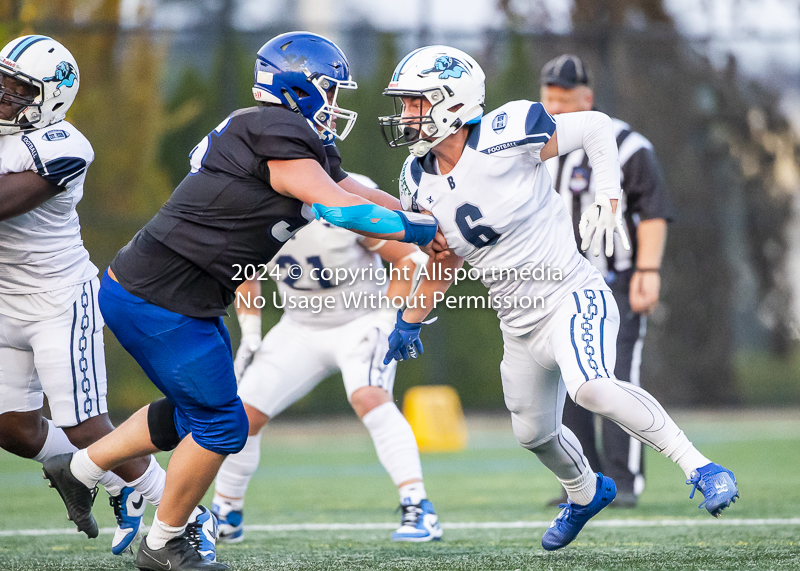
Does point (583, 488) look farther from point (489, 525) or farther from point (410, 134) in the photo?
point (410, 134)

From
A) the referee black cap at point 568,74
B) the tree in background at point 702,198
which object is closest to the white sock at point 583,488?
the referee black cap at point 568,74

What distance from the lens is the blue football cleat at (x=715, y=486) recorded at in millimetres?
3010

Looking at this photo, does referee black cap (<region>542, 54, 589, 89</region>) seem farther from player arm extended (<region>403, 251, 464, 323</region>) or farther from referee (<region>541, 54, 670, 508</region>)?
player arm extended (<region>403, 251, 464, 323</region>)

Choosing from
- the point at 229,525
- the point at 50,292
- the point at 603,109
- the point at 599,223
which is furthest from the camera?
the point at 603,109

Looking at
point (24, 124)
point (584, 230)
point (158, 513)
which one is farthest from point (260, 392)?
point (584, 230)

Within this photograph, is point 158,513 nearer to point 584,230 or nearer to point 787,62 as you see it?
point 584,230

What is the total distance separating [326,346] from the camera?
4664 mm

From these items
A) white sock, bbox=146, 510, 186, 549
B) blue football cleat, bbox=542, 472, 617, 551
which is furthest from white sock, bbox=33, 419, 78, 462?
blue football cleat, bbox=542, 472, 617, 551

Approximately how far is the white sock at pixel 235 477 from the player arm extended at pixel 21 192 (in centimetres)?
144

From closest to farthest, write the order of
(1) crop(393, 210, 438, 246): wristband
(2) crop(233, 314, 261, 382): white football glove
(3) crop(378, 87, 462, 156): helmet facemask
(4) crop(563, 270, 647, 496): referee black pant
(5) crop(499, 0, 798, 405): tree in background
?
(1) crop(393, 210, 438, 246): wristband
(3) crop(378, 87, 462, 156): helmet facemask
(2) crop(233, 314, 261, 382): white football glove
(4) crop(563, 270, 647, 496): referee black pant
(5) crop(499, 0, 798, 405): tree in background

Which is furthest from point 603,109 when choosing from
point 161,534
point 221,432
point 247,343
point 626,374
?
point 161,534

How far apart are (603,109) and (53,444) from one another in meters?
7.65

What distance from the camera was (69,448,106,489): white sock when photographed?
3482 mm

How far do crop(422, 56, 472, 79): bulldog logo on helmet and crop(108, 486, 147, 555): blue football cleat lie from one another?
6.48 feet
